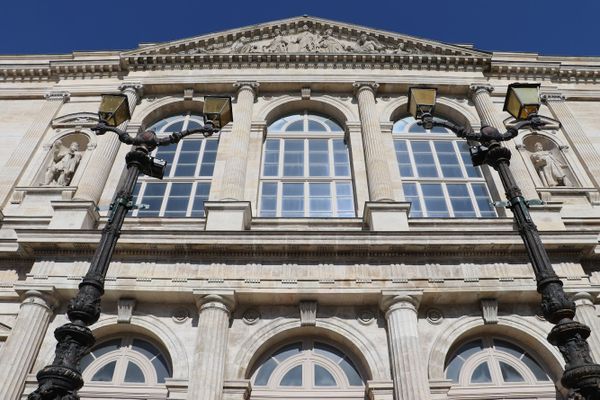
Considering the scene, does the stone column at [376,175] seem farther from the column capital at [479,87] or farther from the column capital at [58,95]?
the column capital at [58,95]

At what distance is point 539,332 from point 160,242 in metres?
8.21

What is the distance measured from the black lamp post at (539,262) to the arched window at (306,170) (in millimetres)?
5704

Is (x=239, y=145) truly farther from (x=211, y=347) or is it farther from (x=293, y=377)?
(x=293, y=377)

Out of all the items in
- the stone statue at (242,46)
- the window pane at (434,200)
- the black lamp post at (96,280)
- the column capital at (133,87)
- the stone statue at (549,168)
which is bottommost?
the black lamp post at (96,280)

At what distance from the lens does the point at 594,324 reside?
33.7ft

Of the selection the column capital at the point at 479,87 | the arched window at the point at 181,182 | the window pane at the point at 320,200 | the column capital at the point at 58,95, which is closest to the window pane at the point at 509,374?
the window pane at the point at 320,200

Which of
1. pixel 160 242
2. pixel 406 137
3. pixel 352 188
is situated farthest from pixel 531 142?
pixel 160 242

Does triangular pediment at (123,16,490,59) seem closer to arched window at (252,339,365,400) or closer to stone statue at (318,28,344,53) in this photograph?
stone statue at (318,28,344,53)

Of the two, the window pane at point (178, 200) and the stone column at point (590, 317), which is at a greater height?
the window pane at point (178, 200)

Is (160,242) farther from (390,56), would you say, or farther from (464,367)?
(390,56)

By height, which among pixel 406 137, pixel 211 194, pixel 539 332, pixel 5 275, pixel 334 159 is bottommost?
pixel 539 332

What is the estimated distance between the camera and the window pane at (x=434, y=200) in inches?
543

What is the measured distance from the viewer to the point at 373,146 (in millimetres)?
14508

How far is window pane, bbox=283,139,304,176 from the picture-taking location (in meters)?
15.1
